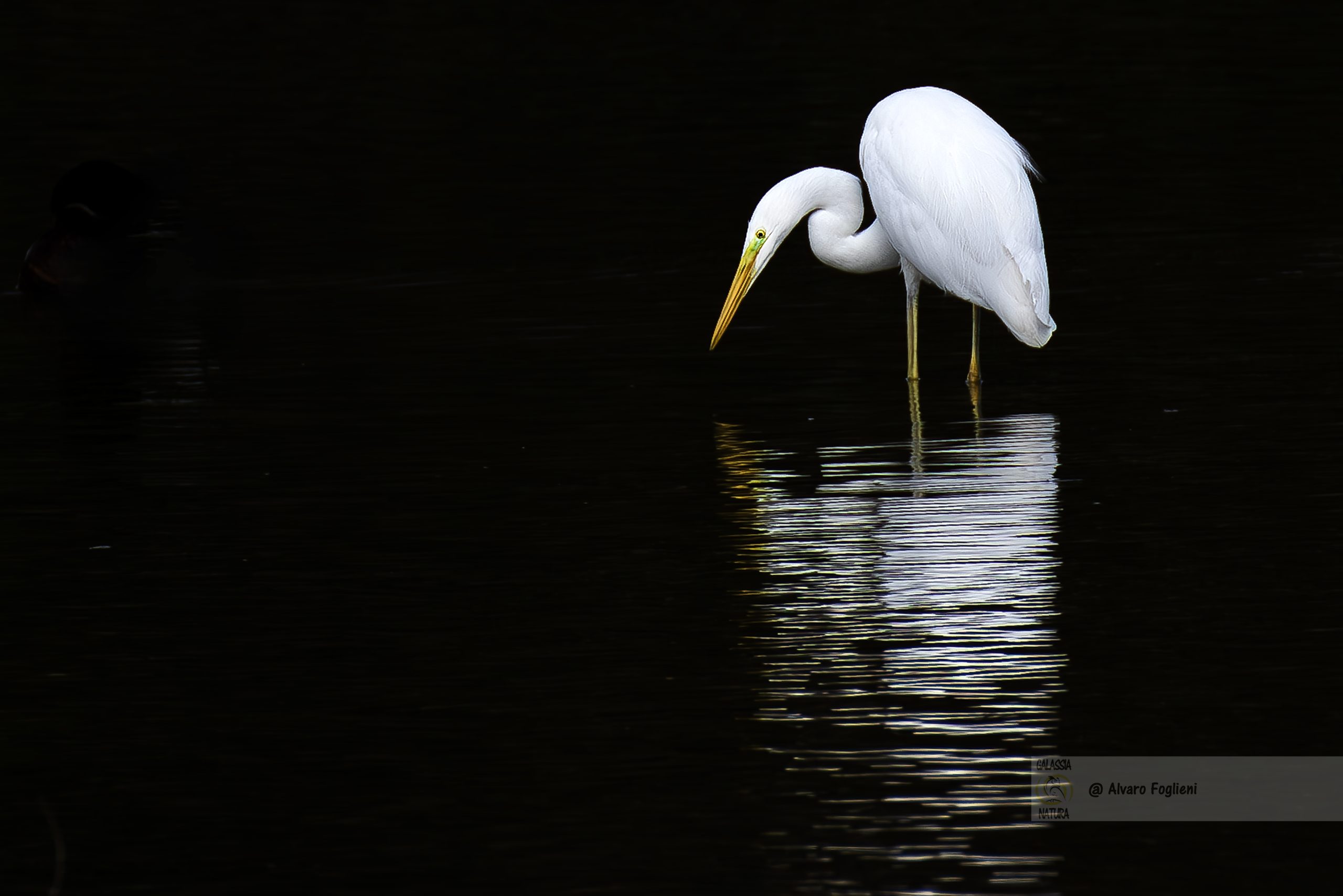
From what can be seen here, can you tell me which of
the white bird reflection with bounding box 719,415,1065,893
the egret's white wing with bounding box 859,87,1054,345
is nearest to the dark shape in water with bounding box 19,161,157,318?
the egret's white wing with bounding box 859,87,1054,345

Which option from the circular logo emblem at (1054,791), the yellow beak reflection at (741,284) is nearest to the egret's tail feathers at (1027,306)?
the yellow beak reflection at (741,284)

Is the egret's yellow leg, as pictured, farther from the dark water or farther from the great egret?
the dark water

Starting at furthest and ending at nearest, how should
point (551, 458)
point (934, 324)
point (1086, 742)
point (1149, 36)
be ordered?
point (1149, 36)
point (934, 324)
point (551, 458)
point (1086, 742)

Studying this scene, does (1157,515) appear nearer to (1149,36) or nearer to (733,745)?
(733,745)

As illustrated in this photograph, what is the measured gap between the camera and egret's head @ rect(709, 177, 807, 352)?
11109mm

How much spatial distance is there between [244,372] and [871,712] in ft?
20.0

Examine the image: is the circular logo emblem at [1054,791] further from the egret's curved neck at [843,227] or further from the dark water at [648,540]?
the egret's curved neck at [843,227]

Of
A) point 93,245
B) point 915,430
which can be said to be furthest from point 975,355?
point 93,245

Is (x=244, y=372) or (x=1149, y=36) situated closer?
(x=244, y=372)

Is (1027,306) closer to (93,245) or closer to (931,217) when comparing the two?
(931,217)

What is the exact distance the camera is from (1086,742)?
561cm

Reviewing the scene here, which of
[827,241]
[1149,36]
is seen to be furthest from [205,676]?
[1149,36]

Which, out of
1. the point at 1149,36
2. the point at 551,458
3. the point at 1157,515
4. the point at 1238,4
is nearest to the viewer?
the point at 1157,515

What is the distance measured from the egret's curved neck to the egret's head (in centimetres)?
11
